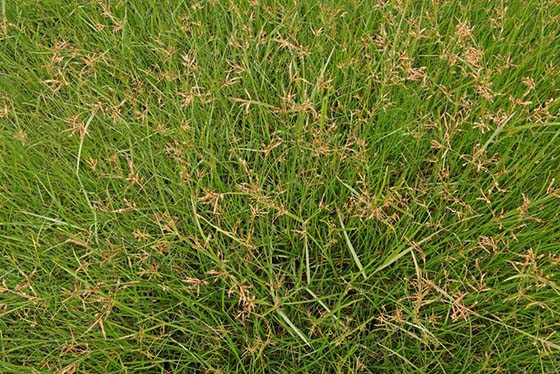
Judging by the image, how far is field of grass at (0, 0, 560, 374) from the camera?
1405 millimetres

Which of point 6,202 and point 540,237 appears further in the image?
point 6,202

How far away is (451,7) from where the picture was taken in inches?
77.9

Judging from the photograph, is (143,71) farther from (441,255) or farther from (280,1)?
(441,255)

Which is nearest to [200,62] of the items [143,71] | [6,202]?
[143,71]

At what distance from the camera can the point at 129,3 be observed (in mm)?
2127

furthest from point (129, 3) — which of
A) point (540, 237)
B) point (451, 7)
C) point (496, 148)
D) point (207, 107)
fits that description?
point (540, 237)

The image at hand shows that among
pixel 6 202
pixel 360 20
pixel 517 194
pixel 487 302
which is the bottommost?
pixel 6 202

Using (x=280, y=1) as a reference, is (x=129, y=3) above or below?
below

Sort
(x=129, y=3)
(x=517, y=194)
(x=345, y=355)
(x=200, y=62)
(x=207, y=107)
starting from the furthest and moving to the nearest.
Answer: (x=129, y=3) → (x=200, y=62) → (x=207, y=107) → (x=517, y=194) → (x=345, y=355)

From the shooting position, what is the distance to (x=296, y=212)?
1605 millimetres

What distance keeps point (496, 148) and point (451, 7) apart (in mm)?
573

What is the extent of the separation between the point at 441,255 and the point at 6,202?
1.16 m

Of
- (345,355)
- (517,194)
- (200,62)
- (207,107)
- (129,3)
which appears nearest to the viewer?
(345,355)

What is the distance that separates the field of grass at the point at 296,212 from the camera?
141 cm
